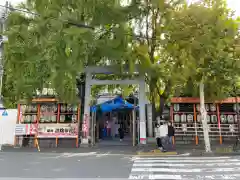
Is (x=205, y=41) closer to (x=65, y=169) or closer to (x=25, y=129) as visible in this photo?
(x=65, y=169)

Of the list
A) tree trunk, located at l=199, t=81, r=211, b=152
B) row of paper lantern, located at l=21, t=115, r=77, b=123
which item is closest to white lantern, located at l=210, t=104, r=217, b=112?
tree trunk, located at l=199, t=81, r=211, b=152

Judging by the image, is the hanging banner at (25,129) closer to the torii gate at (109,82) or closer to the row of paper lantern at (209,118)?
the torii gate at (109,82)

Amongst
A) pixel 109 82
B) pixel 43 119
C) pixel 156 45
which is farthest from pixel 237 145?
pixel 43 119

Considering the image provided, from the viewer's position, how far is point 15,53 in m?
11.8

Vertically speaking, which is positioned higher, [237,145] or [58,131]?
[58,131]

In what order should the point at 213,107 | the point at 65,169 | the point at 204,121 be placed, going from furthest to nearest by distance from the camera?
the point at 213,107, the point at 204,121, the point at 65,169

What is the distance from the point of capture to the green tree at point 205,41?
10836mm

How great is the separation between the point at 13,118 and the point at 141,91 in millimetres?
9223

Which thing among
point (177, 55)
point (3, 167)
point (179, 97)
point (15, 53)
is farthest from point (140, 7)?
point (3, 167)

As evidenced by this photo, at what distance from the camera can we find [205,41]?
35.3 ft

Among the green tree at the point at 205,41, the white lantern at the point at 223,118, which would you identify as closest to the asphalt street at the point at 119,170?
the green tree at the point at 205,41

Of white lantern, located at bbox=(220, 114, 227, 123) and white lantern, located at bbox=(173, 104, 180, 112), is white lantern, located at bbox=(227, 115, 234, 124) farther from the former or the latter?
white lantern, located at bbox=(173, 104, 180, 112)

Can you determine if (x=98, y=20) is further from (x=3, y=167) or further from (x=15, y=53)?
(x=3, y=167)

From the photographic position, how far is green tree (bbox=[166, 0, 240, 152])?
427 inches
